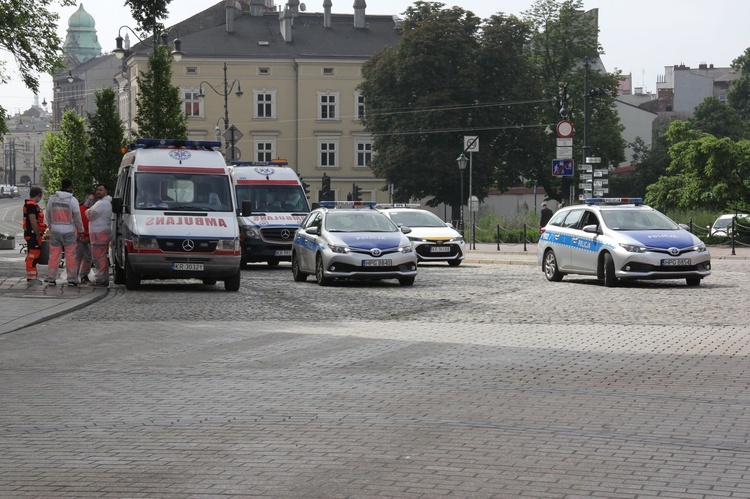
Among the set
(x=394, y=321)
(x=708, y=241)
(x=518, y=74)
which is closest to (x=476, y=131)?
(x=518, y=74)

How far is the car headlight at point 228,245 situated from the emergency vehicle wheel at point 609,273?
22.4ft

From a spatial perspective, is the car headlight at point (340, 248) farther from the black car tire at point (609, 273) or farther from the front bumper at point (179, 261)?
the black car tire at point (609, 273)

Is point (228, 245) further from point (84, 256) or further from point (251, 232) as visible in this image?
point (251, 232)

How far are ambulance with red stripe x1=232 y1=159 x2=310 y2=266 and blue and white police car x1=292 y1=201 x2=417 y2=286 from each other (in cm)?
519

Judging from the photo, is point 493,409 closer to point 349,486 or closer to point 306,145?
point 349,486

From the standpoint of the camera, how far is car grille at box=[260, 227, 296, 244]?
3120cm

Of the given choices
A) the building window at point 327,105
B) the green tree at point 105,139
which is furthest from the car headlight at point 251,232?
the building window at point 327,105

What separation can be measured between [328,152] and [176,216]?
234 feet

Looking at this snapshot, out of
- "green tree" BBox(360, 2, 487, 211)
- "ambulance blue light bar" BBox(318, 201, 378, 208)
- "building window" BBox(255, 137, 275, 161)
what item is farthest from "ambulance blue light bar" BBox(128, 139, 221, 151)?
"building window" BBox(255, 137, 275, 161)

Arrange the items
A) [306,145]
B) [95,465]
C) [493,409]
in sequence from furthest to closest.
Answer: [306,145] < [493,409] < [95,465]

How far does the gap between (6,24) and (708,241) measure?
948 inches

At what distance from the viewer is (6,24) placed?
33656 mm

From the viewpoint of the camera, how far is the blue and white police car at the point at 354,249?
24.2 m

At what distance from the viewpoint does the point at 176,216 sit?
23.0 m
